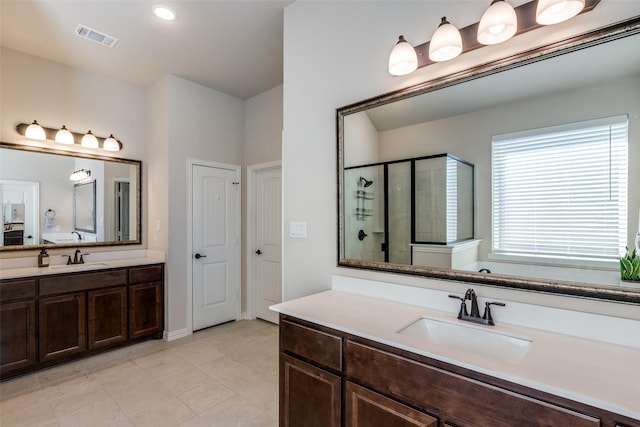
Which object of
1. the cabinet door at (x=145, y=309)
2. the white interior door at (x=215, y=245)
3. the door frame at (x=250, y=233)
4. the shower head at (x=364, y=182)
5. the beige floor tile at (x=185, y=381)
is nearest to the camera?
the shower head at (x=364, y=182)

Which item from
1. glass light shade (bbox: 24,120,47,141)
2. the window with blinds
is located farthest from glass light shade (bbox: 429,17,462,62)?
glass light shade (bbox: 24,120,47,141)

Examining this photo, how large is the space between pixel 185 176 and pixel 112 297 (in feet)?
4.95

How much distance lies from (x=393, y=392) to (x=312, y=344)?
0.45 meters

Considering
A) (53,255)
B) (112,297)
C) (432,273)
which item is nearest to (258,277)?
(112,297)

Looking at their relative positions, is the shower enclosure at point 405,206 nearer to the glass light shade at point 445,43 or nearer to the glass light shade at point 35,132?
the glass light shade at point 445,43

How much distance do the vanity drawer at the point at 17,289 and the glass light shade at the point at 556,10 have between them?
158 inches

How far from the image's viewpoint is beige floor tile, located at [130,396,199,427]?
2.03 m

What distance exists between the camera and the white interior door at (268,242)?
3.87 meters

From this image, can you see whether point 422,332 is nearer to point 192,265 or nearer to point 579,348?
point 579,348

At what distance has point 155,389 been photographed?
95.7 inches

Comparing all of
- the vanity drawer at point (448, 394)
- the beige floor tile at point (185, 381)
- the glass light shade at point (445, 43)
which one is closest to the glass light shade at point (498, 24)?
the glass light shade at point (445, 43)

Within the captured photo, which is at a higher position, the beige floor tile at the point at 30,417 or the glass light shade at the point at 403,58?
the glass light shade at the point at 403,58

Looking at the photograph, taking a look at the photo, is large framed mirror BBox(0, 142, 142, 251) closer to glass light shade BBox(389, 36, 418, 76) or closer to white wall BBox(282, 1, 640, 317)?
white wall BBox(282, 1, 640, 317)

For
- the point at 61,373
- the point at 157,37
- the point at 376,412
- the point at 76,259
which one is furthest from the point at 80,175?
the point at 376,412
